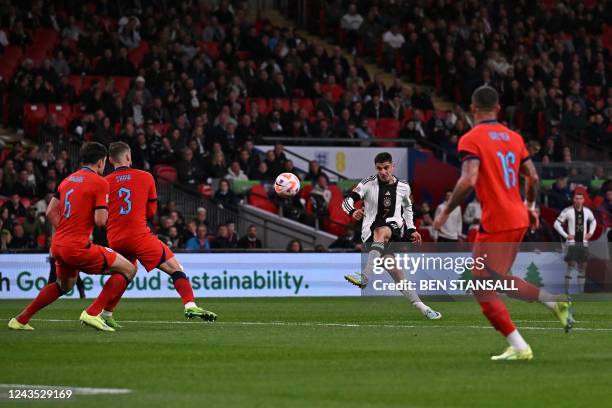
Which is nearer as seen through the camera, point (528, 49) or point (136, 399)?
point (136, 399)

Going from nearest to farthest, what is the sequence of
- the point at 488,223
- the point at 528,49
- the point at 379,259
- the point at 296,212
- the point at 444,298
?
the point at 488,223 → the point at 379,259 → the point at 444,298 → the point at 296,212 → the point at 528,49

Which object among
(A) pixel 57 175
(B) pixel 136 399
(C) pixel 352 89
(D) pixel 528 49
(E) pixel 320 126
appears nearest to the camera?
(B) pixel 136 399

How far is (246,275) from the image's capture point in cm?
2742

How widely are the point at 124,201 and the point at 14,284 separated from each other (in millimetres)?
11091

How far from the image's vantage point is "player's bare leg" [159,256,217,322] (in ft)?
50.5

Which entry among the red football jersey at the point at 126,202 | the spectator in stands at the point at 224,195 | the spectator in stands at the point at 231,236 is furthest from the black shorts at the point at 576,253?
the red football jersey at the point at 126,202

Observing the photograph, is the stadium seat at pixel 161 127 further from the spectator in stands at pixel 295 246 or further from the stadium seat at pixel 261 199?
the spectator in stands at pixel 295 246

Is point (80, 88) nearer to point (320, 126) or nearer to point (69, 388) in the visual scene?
point (320, 126)

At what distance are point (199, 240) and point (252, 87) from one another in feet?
25.5

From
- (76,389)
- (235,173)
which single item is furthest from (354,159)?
(76,389)

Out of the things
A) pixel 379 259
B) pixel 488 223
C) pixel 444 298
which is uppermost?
pixel 488 223

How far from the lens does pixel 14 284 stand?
26141mm

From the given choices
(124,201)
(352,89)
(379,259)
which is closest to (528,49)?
(352,89)

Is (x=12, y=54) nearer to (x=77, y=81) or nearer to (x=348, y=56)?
(x=77, y=81)
